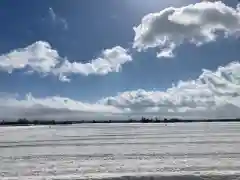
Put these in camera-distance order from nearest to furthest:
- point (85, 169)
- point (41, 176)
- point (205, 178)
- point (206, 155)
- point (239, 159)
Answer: point (205, 178) < point (41, 176) < point (85, 169) < point (239, 159) < point (206, 155)

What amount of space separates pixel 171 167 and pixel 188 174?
1375 millimetres

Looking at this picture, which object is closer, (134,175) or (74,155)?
(134,175)

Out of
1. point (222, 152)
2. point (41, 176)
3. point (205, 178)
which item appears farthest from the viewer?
point (222, 152)

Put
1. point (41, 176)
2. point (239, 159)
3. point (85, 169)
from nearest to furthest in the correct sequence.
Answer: point (41, 176), point (85, 169), point (239, 159)

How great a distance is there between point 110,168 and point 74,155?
352 cm

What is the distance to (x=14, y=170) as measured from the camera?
999 cm

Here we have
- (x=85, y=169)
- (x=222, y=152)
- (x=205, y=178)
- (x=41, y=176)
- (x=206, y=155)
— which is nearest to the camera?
(x=205, y=178)

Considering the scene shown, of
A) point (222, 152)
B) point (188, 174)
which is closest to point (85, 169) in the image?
point (188, 174)

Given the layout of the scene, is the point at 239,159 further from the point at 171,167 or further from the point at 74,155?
the point at 74,155

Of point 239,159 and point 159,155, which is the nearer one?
point 239,159

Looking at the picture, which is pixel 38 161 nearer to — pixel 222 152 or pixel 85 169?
pixel 85 169

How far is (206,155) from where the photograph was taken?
41.4ft

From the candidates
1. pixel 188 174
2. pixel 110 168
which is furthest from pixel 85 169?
pixel 188 174

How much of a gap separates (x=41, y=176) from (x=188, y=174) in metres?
3.70
